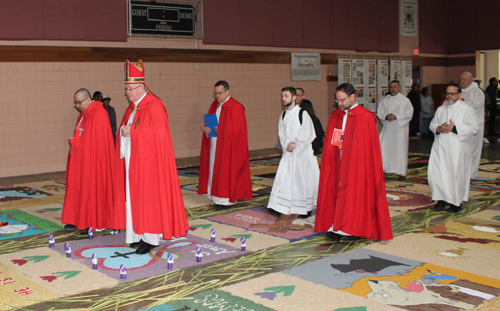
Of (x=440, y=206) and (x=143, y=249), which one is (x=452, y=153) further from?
(x=143, y=249)

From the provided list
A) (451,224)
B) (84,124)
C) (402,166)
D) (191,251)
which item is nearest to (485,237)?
(451,224)

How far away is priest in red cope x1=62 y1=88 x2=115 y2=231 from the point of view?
6324 mm

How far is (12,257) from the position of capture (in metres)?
5.42

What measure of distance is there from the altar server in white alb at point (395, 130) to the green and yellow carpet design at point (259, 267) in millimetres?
Result: 2781

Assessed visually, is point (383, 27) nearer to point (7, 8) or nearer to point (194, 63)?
point (194, 63)

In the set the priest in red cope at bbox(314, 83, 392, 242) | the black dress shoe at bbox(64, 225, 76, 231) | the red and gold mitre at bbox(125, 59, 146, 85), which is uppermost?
the red and gold mitre at bbox(125, 59, 146, 85)

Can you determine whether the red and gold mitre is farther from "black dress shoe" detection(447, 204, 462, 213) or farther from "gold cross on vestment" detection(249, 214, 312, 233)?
"black dress shoe" detection(447, 204, 462, 213)

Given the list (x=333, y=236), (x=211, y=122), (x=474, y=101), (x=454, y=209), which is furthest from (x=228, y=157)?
(x=474, y=101)

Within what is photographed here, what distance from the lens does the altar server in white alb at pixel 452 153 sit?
287 inches

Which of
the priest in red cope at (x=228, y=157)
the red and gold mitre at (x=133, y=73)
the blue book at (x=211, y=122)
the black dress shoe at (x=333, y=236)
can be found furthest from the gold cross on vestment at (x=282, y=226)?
the red and gold mitre at (x=133, y=73)

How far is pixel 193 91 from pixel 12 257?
8.41 m

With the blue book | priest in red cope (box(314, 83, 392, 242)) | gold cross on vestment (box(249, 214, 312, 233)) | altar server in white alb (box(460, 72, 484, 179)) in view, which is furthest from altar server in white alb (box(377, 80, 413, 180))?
priest in red cope (box(314, 83, 392, 242))

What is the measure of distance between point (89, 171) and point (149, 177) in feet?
4.39

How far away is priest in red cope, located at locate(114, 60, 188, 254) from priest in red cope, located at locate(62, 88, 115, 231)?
91 centimetres
